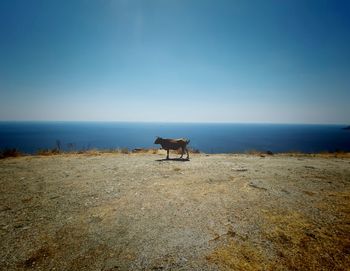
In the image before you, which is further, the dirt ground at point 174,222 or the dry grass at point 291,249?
the dirt ground at point 174,222

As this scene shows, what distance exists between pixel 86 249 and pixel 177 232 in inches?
91.2

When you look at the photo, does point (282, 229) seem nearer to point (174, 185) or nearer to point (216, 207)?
point (216, 207)

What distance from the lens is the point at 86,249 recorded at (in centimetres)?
517

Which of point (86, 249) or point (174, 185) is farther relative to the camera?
point (174, 185)

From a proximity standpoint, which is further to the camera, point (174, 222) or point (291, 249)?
point (174, 222)

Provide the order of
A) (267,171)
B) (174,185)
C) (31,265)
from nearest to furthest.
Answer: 1. (31,265)
2. (174,185)
3. (267,171)

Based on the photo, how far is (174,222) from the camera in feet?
20.8

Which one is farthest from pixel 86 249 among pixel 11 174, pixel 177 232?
pixel 11 174

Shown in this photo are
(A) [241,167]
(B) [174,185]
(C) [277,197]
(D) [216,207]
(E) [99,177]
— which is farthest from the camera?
(A) [241,167]

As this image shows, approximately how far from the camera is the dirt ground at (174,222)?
4805 millimetres

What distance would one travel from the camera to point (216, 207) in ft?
23.8

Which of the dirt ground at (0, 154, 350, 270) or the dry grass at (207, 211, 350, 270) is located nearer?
the dry grass at (207, 211, 350, 270)

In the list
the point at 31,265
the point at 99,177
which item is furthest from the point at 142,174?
the point at 31,265

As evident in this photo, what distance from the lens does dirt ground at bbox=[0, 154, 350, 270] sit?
480 centimetres
